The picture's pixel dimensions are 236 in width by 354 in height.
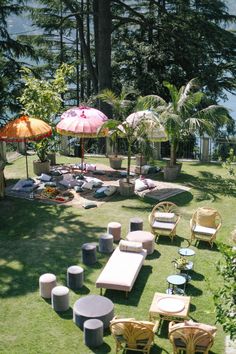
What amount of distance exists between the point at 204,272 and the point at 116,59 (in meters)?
22.0

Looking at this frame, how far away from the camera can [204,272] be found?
11961 millimetres

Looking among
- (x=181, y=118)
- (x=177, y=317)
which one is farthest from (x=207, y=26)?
(x=177, y=317)

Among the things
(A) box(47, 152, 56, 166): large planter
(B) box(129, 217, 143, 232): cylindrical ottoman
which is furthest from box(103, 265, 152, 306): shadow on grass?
(A) box(47, 152, 56, 166): large planter

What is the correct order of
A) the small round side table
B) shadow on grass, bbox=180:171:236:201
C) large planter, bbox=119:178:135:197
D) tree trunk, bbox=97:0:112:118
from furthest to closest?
tree trunk, bbox=97:0:112:118, large planter, bbox=119:178:135:197, shadow on grass, bbox=180:171:236:201, the small round side table

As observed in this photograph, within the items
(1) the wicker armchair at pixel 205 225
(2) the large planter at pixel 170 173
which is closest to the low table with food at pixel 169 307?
(1) the wicker armchair at pixel 205 225

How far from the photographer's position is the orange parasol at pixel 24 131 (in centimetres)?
1706

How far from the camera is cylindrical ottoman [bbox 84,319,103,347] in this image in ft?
29.0

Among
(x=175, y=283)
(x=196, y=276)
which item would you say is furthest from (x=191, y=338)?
(x=196, y=276)

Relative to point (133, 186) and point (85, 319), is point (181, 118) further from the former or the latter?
point (85, 319)

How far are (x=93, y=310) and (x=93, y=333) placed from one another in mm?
792

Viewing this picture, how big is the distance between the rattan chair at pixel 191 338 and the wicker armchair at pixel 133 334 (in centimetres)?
42

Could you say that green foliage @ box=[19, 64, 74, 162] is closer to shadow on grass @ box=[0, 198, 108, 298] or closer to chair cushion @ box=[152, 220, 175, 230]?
shadow on grass @ box=[0, 198, 108, 298]

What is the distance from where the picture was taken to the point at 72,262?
12.5 metres

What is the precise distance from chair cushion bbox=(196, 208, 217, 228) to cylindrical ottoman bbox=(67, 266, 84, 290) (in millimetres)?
4514
